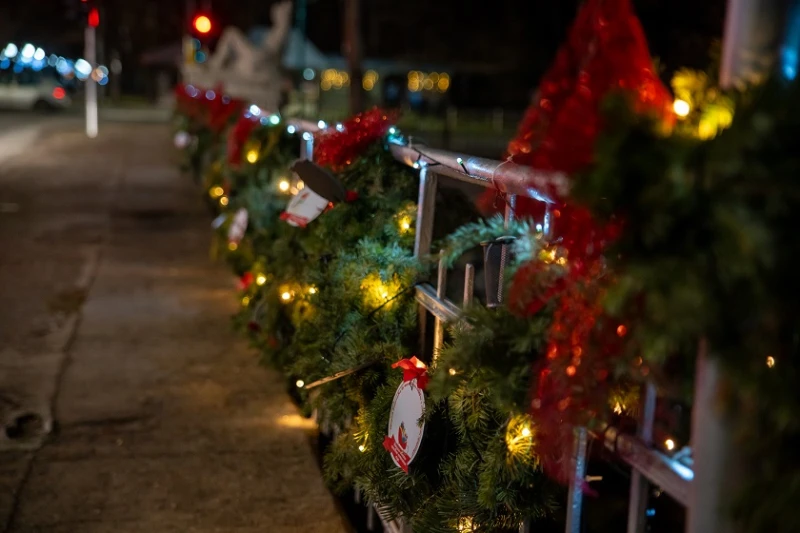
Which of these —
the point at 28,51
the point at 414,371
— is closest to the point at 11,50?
the point at 28,51

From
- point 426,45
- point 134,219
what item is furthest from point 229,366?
point 426,45

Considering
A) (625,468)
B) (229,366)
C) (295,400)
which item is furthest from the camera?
(229,366)

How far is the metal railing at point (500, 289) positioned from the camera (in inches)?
85.0

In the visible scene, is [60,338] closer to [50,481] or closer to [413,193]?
[50,481]

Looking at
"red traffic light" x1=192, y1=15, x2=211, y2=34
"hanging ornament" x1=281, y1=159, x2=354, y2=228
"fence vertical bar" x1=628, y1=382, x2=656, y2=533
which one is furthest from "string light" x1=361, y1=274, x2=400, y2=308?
"red traffic light" x1=192, y1=15, x2=211, y2=34

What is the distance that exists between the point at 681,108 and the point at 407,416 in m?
1.80

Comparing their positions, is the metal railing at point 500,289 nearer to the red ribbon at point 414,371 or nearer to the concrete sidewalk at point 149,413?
the red ribbon at point 414,371

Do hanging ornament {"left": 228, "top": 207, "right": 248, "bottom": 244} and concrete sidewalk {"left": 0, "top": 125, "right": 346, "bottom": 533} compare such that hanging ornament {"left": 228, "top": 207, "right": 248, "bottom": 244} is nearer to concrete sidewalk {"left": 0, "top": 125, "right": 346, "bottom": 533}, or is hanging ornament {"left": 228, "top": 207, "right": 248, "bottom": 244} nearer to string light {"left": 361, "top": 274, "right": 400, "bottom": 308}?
concrete sidewalk {"left": 0, "top": 125, "right": 346, "bottom": 533}

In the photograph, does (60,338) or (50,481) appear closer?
(50,481)

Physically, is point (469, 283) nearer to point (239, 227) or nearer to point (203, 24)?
point (239, 227)

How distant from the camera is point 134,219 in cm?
1228

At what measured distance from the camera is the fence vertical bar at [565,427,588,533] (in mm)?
2389

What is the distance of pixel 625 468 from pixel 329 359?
1.42m

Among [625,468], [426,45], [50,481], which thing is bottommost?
→ [50,481]
